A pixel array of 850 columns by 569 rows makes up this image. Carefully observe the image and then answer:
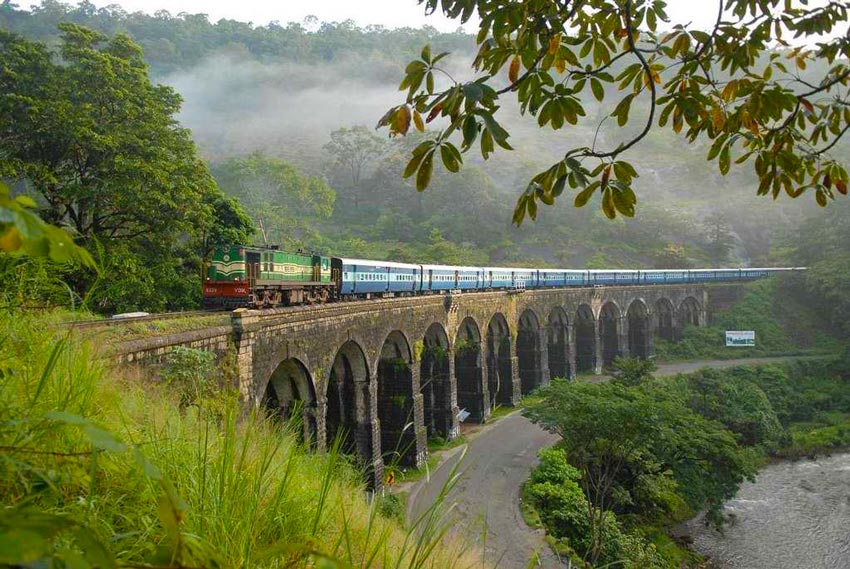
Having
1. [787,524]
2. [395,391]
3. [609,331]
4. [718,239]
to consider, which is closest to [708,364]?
[609,331]

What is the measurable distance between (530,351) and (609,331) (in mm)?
11298

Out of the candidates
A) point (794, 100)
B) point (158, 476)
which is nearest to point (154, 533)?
point (158, 476)

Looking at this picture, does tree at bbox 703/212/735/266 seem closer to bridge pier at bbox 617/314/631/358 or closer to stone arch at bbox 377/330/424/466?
bridge pier at bbox 617/314/631/358

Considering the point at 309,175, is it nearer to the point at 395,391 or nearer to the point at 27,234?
the point at 395,391

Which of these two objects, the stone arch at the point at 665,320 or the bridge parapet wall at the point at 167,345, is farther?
the stone arch at the point at 665,320

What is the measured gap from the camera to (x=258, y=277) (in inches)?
563

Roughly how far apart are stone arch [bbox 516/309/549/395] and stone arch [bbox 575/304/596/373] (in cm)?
638

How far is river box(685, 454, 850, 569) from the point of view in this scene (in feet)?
54.7

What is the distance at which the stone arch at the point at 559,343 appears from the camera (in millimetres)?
33031

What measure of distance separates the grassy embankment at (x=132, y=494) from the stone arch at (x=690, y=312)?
45461mm

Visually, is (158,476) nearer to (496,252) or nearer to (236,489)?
(236,489)

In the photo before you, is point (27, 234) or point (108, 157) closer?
point (27, 234)

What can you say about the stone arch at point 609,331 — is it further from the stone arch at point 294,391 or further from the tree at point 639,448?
the stone arch at point 294,391

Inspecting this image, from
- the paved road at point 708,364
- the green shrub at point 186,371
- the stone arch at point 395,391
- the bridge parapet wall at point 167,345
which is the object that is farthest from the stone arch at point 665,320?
the green shrub at point 186,371
